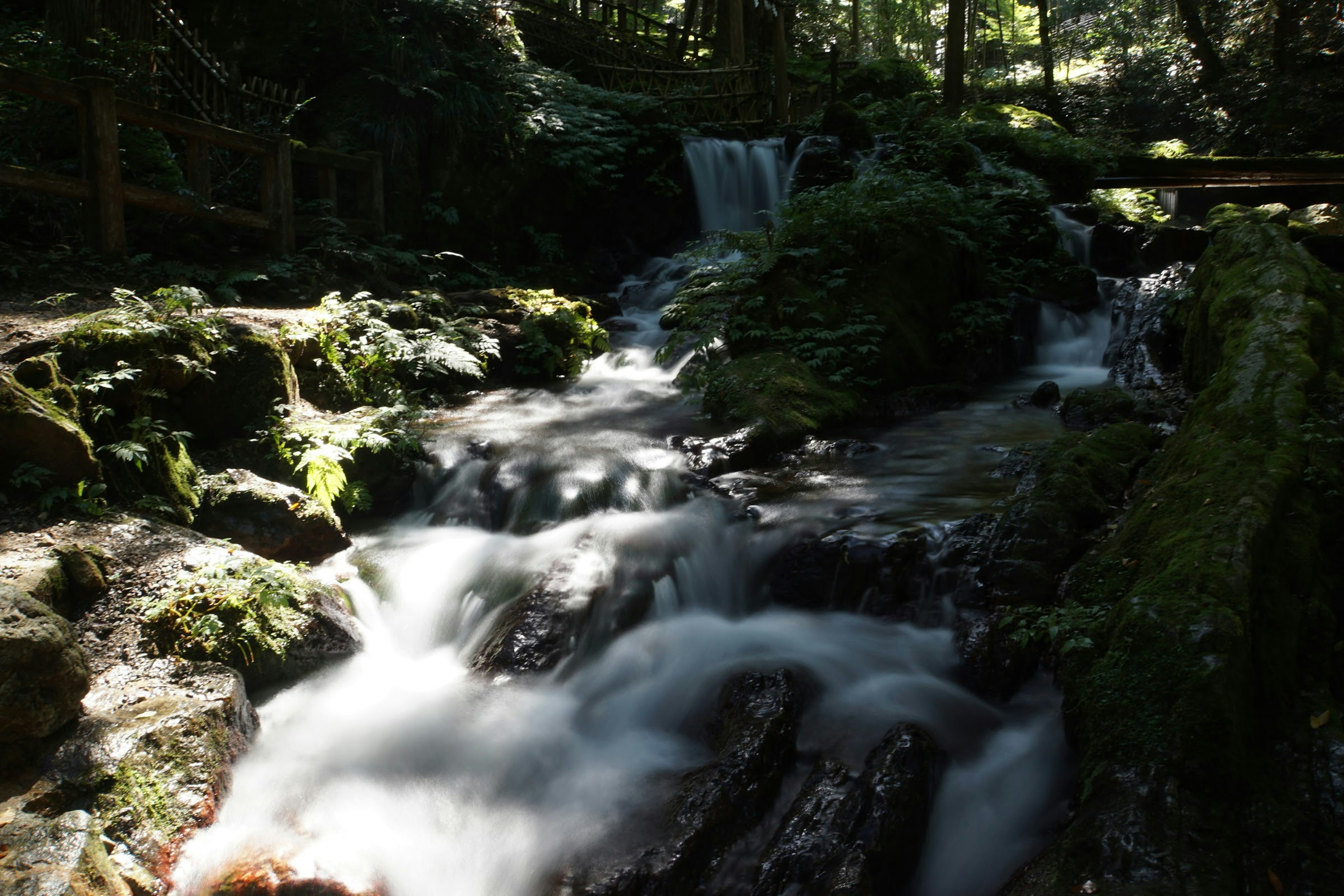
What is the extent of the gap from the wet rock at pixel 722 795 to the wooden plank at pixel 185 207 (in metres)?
8.33

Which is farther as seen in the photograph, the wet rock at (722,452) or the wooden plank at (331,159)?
the wooden plank at (331,159)

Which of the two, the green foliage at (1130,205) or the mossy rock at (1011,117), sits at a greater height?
the mossy rock at (1011,117)

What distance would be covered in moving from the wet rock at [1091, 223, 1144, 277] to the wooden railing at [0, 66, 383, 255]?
12113 millimetres

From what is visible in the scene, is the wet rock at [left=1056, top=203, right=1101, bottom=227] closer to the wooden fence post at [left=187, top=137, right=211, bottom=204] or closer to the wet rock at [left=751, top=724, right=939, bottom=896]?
the wet rock at [left=751, top=724, right=939, bottom=896]

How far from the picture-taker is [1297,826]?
2.92 meters

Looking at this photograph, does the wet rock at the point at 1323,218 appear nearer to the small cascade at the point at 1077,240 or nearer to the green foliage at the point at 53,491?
the small cascade at the point at 1077,240

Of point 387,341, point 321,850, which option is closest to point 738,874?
point 321,850

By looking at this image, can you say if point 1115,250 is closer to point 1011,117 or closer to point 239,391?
point 1011,117

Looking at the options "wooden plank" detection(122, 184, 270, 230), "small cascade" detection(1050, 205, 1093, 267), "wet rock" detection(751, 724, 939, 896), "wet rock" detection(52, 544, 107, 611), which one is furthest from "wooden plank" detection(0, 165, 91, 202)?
"small cascade" detection(1050, 205, 1093, 267)

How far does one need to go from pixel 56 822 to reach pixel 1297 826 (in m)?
4.51

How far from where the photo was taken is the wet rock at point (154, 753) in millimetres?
3414

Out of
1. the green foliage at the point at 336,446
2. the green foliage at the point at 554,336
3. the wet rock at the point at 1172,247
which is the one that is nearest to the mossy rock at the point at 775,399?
the green foliage at the point at 554,336

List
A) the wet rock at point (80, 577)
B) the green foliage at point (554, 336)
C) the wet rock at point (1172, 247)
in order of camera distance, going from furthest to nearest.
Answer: the wet rock at point (1172, 247) < the green foliage at point (554, 336) < the wet rock at point (80, 577)

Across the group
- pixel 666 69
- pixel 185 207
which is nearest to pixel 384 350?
pixel 185 207
